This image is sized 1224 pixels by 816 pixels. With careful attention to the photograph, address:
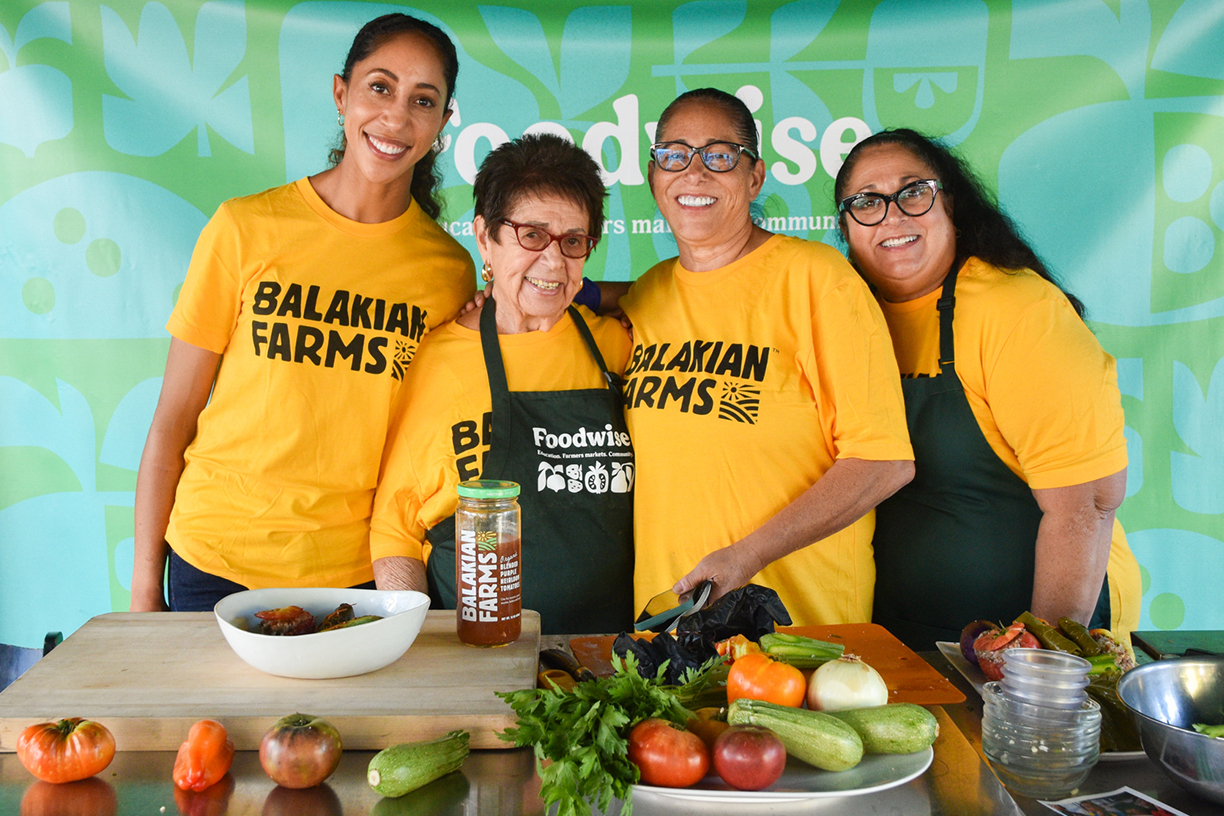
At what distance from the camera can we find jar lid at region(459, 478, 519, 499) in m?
1.51

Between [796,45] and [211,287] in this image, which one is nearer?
[211,287]

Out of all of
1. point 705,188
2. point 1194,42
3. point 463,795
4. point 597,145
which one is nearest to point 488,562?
point 463,795

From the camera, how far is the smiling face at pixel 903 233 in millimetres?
2332

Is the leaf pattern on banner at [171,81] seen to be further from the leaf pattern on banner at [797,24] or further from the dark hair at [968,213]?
the dark hair at [968,213]

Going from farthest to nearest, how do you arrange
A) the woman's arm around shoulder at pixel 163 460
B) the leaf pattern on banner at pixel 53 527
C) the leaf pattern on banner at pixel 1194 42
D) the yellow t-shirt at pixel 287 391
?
the leaf pattern on banner at pixel 53 527
the leaf pattern on banner at pixel 1194 42
the woman's arm around shoulder at pixel 163 460
the yellow t-shirt at pixel 287 391

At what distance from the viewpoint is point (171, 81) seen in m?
3.60

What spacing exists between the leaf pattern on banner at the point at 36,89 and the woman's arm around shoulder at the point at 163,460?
181 cm

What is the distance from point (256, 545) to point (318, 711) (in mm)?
1147

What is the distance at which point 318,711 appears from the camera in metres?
1.36

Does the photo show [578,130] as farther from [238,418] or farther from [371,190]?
[238,418]

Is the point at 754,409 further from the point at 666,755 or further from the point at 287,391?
the point at 287,391

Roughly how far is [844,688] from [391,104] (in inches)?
77.0

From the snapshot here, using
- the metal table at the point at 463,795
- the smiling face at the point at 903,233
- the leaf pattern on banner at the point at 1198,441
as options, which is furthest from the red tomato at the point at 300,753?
the leaf pattern on banner at the point at 1198,441

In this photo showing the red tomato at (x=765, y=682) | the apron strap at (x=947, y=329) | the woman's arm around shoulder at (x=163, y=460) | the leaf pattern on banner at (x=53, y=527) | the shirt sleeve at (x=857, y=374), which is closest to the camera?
the red tomato at (x=765, y=682)
